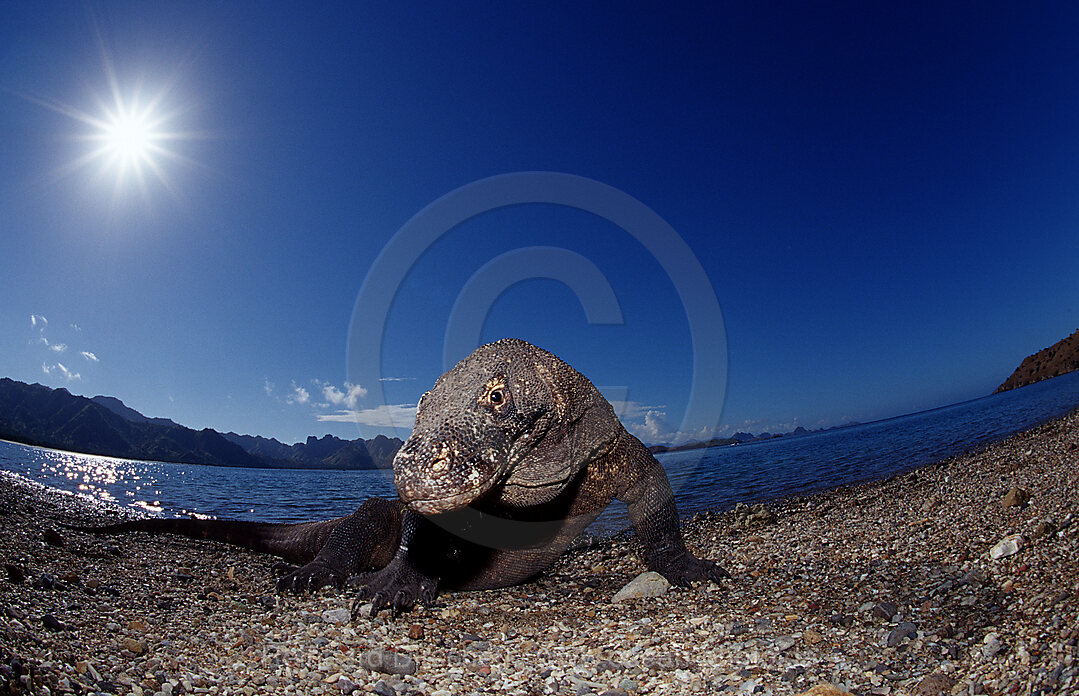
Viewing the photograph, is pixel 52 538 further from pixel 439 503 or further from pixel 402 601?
pixel 439 503

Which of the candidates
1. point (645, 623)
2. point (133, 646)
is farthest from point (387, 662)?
point (645, 623)

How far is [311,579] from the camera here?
5602mm

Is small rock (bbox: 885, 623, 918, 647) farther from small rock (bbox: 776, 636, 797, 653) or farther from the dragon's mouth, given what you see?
the dragon's mouth

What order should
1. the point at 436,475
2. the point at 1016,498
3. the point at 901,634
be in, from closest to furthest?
the point at 901,634, the point at 436,475, the point at 1016,498

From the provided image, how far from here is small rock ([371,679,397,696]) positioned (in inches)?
129

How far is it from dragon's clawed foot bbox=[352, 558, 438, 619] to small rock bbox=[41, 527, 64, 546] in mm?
4215

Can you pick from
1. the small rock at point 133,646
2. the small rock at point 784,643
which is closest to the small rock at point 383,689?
the small rock at point 133,646

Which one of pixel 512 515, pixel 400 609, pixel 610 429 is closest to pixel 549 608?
pixel 512 515

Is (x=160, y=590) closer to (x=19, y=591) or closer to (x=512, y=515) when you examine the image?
(x=19, y=591)

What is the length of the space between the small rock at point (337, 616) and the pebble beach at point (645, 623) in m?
0.02

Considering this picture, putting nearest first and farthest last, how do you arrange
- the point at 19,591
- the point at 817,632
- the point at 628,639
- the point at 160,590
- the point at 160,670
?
1. the point at 160,670
2. the point at 817,632
3. the point at 628,639
4. the point at 19,591
5. the point at 160,590

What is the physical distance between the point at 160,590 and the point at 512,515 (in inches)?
147

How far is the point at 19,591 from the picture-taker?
4.27 meters

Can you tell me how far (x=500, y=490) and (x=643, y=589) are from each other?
178 centimetres
